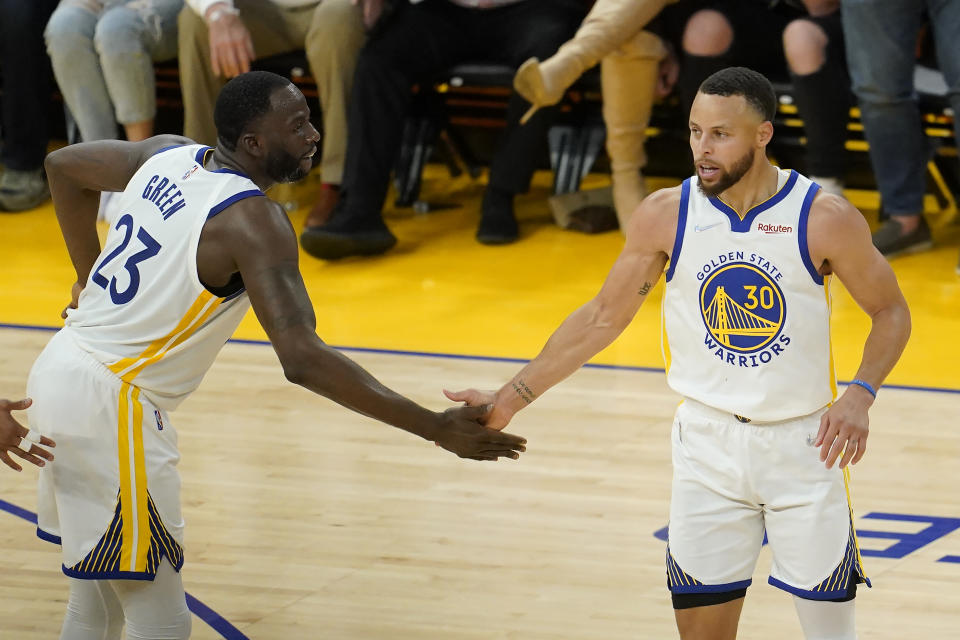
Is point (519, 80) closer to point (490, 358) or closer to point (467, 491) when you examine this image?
point (490, 358)

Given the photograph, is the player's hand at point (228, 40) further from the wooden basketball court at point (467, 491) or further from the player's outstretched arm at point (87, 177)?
the player's outstretched arm at point (87, 177)

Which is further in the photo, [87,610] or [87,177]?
[87,177]

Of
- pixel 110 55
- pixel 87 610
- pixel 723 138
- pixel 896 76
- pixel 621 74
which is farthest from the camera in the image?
pixel 110 55

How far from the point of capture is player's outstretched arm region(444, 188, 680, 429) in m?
3.04

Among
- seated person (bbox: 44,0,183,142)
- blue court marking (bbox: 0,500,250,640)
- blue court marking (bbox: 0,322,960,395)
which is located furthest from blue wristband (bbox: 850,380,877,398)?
seated person (bbox: 44,0,183,142)

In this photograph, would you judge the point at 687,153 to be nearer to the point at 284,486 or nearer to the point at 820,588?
the point at 284,486

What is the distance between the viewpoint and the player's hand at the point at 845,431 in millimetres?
2844

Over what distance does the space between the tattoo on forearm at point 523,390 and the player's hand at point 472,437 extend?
0.30 feet

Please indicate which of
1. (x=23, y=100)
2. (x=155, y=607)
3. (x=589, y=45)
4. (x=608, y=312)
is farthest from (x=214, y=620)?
(x=23, y=100)

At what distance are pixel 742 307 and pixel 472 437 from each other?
69 cm

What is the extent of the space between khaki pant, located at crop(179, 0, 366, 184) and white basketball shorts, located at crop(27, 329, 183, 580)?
452cm

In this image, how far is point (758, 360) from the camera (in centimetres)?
296

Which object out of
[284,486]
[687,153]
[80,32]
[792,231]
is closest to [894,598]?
[792,231]

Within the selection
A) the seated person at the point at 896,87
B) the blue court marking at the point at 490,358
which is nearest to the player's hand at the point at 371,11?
the blue court marking at the point at 490,358
